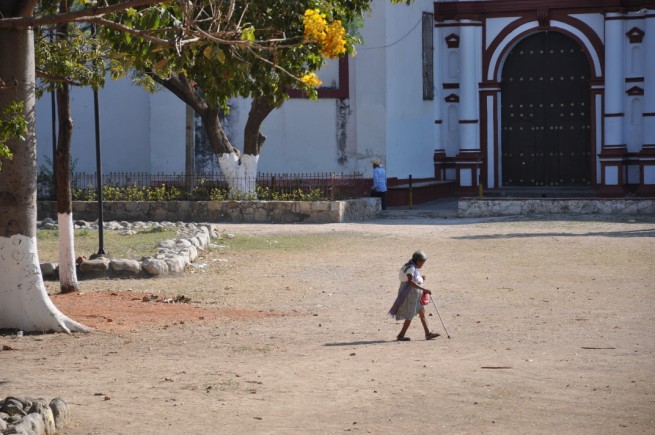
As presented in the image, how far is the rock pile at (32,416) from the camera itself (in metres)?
6.12

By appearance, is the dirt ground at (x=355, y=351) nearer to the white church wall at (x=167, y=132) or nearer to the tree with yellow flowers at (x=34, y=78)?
the tree with yellow flowers at (x=34, y=78)

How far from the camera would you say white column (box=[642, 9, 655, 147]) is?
26.4 meters

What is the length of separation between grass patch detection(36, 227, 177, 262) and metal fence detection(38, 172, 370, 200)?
3.55 meters

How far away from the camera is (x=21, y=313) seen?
10070 mm

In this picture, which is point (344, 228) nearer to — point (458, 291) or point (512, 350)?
point (458, 291)

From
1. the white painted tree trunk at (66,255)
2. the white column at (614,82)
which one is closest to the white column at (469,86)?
the white column at (614,82)

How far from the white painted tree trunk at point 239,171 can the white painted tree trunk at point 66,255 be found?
10.7m

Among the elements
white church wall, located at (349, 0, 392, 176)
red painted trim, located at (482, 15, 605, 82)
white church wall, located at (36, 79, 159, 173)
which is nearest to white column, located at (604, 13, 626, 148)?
red painted trim, located at (482, 15, 605, 82)

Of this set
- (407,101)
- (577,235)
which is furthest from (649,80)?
(577,235)

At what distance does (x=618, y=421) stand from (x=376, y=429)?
Result: 139cm

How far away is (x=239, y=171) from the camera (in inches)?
927

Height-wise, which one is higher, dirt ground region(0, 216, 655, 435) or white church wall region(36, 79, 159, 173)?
white church wall region(36, 79, 159, 173)

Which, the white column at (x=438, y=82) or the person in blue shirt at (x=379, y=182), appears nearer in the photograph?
the person in blue shirt at (x=379, y=182)

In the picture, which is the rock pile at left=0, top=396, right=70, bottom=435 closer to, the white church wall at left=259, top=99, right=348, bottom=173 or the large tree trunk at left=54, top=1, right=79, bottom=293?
Answer: the large tree trunk at left=54, top=1, right=79, bottom=293
